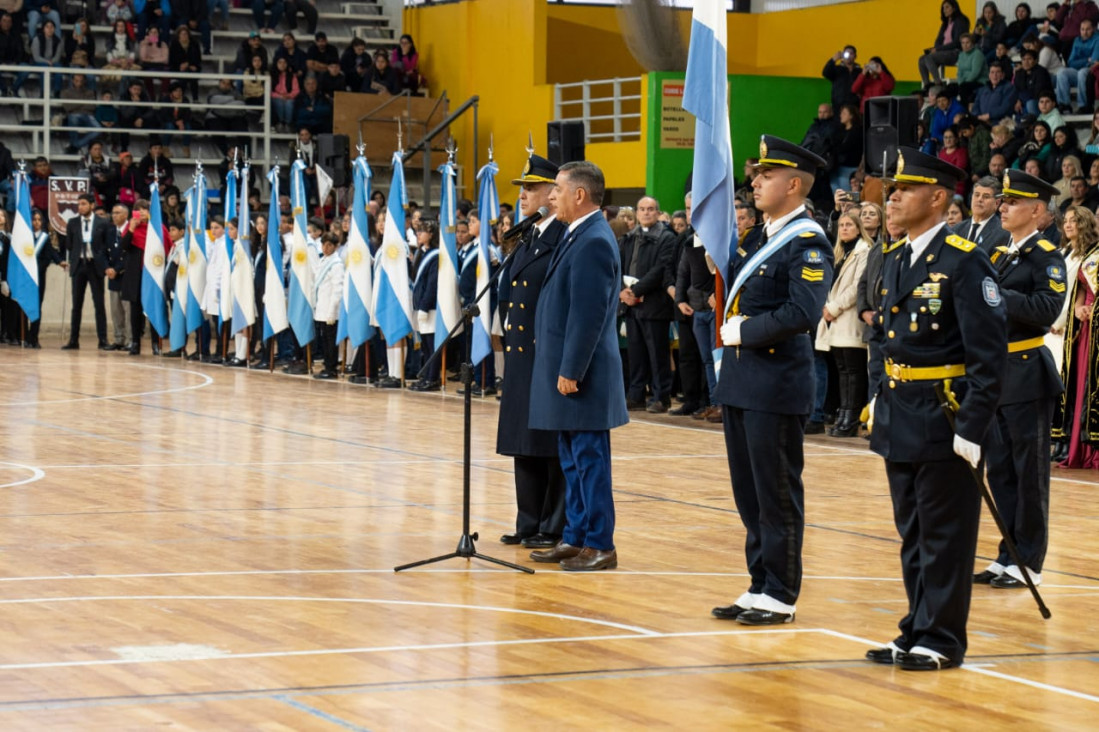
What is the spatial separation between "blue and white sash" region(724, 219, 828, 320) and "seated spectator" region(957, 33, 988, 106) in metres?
14.0

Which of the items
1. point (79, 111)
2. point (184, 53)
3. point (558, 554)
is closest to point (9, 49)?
point (79, 111)

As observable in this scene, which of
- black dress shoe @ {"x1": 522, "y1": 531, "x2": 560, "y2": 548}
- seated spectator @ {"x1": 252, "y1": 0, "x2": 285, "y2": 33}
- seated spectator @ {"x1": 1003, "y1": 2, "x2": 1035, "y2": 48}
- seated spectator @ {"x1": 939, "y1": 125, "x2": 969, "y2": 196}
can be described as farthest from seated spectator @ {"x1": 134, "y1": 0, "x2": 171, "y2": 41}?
black dress shoe @ {"x1": 522, "y1": 531, "x2": 560, "y2": 548}

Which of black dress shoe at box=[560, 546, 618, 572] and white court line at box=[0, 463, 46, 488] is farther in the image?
white court line at box=[0, 463, 46, 488]

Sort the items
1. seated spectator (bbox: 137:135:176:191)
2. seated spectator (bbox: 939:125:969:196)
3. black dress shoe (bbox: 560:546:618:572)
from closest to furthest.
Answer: black dress shoe (bbox: 560:546:618:572)
seated spectator (bbox: 939:125:969:196)
seated spectator (bbox: 137:135:176:191)

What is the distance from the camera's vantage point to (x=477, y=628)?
5.66m

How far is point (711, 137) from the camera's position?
6.72m

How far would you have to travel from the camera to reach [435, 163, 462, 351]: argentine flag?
15305 millimetres

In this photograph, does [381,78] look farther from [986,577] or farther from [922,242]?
[922,242]

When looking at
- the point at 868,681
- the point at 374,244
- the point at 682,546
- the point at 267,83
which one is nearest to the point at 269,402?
the point at 374,244

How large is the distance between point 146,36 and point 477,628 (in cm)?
2162

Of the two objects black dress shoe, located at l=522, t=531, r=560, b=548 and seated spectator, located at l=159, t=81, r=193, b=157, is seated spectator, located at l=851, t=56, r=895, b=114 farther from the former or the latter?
black dress shoe, located at l=522, t=531, r=560, b=548

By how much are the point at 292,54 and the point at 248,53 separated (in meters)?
0.66

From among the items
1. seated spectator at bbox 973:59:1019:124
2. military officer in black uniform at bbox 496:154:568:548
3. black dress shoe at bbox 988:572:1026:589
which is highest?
seated spectator at bbox 973:59:1019:124

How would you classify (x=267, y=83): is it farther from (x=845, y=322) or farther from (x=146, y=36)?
(x=845, y=322)
